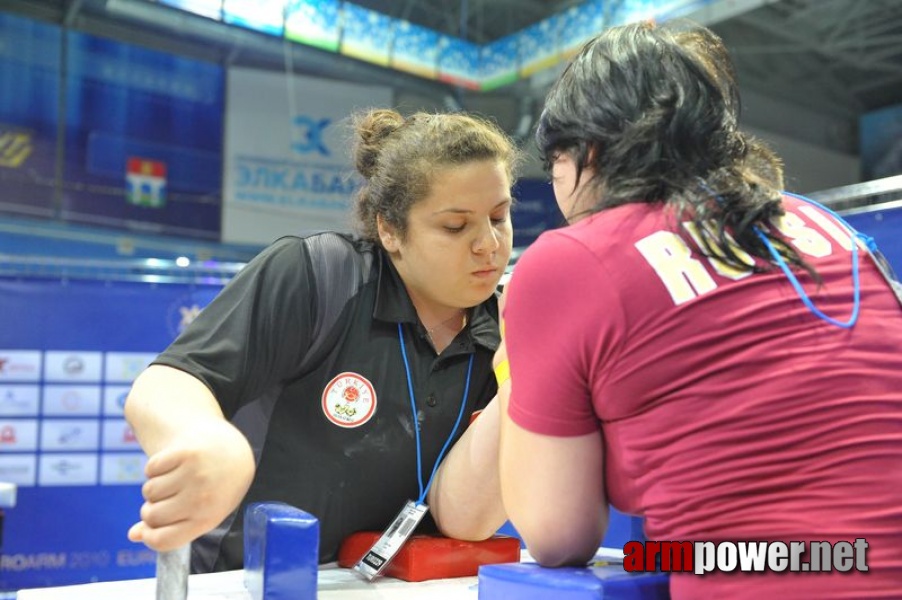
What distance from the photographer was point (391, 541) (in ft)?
3.70

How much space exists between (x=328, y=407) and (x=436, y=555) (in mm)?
273

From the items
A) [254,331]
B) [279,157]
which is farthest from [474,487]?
[279,157]

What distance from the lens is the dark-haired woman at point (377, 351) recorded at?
1.15 meters

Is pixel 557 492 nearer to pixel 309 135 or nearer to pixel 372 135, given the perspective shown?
pixel 372 135

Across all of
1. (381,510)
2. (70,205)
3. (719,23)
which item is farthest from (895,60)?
(381,510)

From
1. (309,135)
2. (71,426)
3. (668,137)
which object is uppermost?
(309,135)

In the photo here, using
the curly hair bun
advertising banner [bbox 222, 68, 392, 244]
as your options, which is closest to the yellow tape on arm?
the curly hair bun

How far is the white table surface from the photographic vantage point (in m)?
0.93

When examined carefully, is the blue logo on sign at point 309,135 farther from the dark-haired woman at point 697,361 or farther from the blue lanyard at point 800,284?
the blue lanyard at point 800,284

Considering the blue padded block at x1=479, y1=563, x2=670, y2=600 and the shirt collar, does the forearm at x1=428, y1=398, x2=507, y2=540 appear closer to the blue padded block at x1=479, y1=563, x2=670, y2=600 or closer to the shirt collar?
the shirt collar

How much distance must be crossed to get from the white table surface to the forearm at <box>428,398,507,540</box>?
8cm

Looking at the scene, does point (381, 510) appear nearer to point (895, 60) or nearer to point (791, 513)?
point (791, 513)

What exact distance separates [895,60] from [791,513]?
789 cm

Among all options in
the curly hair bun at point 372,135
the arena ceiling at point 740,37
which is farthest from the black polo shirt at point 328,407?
the arena ceiling at point 740,37
